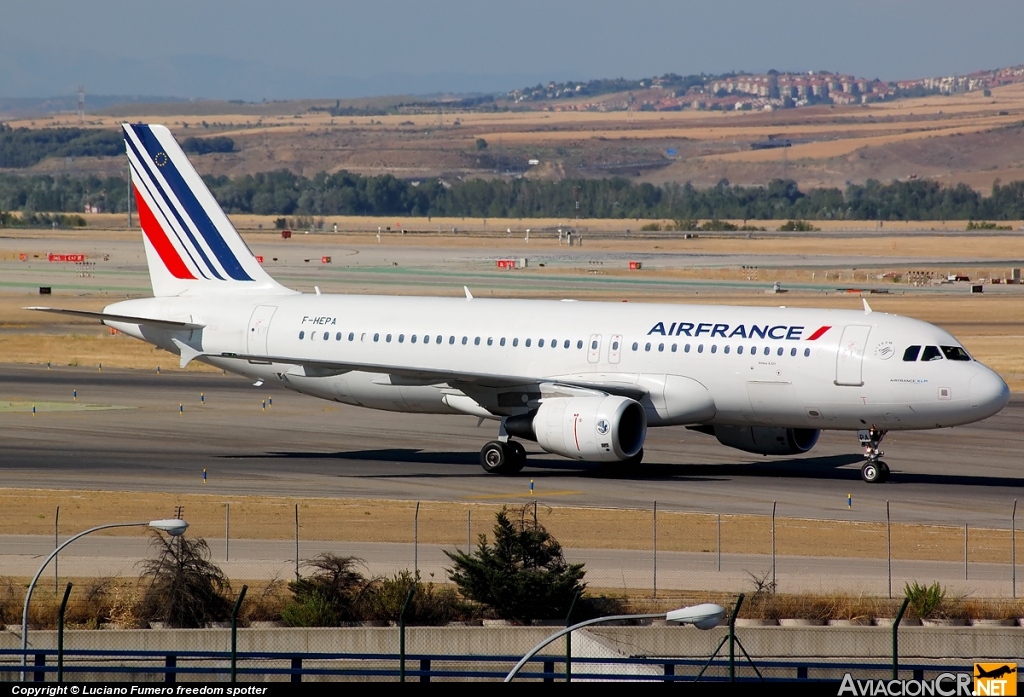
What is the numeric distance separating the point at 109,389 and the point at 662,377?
30589 mm

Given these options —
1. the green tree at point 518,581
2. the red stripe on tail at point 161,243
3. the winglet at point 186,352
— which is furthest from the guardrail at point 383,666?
the red stripe on tail at point 161,243

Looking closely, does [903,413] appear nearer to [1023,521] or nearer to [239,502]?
[1023,521]

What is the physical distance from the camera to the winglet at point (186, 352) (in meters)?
49.7

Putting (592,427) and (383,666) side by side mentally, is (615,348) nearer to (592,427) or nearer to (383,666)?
(592,427)

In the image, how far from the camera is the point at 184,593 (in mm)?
29203

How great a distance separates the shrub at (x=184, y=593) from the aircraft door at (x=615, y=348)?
18150 millimetres

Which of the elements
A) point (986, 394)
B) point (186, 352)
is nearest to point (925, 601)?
point (986, 394)

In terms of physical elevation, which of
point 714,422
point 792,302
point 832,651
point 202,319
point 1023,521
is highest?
point 792,302

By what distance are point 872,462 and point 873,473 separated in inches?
13.4

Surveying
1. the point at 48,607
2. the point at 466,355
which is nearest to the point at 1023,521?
the point at 466,355

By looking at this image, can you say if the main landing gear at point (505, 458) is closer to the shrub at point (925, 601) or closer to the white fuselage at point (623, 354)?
the white fuselage at point (623, 354)

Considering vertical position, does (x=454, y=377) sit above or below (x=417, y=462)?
above

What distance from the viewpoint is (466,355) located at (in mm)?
47625

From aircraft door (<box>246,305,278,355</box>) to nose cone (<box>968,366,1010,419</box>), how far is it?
22.9m
